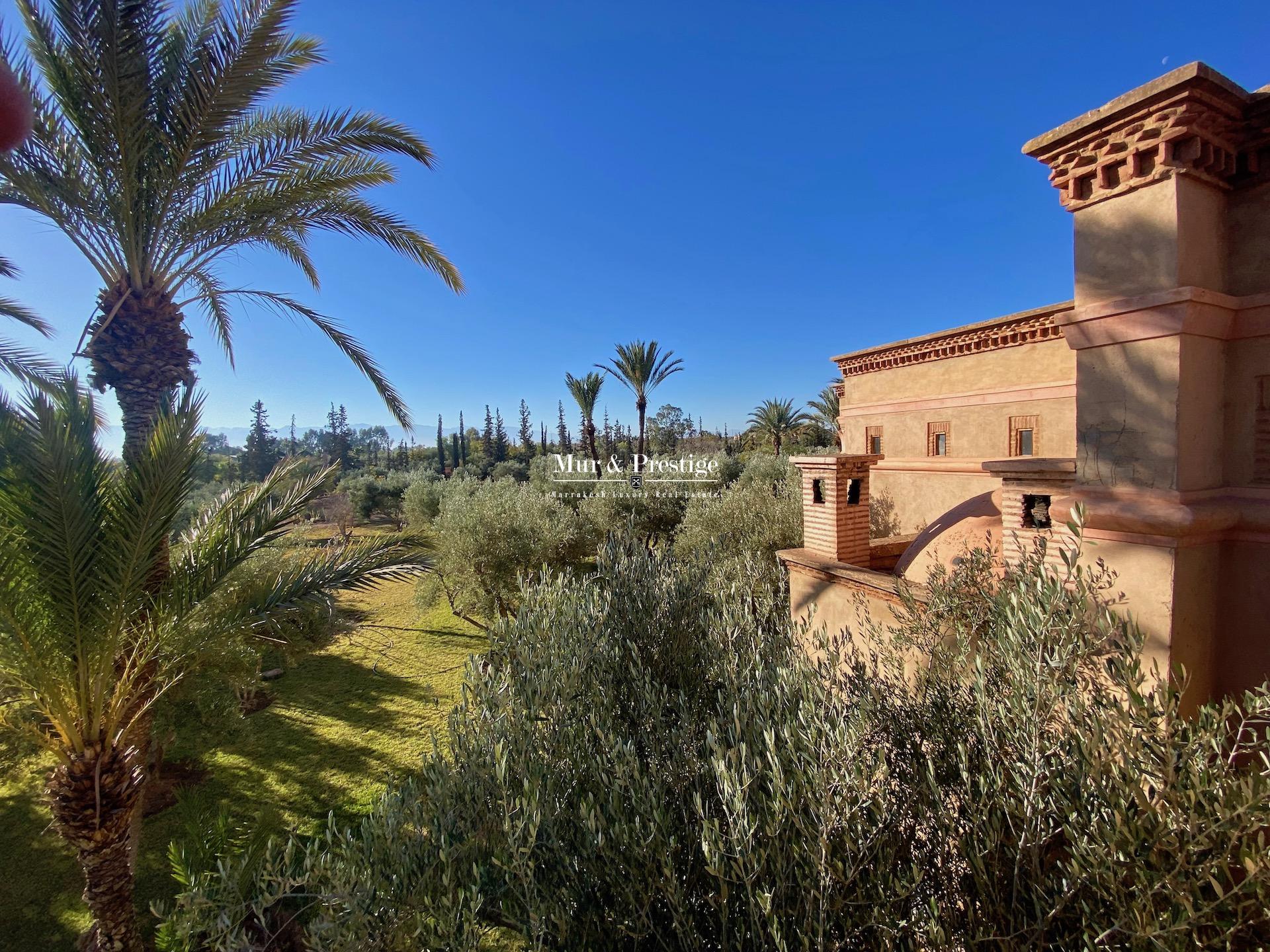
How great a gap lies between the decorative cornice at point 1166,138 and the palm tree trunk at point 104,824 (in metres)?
8.10

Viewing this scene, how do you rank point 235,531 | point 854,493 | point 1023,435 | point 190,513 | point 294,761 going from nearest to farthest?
point 235,531, point 854,493, point 294,761, point 1023,435, point 190,513

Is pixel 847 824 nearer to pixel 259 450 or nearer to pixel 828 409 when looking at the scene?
pixel 828 409

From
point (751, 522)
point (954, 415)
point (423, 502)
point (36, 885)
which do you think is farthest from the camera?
point (423, 502)

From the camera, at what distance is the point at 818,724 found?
2.46 meters

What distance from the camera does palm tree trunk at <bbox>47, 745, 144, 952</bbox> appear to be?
3.91m

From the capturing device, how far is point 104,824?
403cm

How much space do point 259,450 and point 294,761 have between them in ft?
142

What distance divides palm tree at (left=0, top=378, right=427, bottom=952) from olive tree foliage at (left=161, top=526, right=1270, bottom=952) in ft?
7.44

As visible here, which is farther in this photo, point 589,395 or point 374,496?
point 374,496

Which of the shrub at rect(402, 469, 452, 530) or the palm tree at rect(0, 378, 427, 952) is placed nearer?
the palm tree at rect(0, 378, 427, 952)

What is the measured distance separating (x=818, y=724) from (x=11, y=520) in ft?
17.1

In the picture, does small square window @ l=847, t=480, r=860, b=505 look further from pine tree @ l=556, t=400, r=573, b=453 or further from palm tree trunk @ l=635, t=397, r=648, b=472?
pine tree @ l=556, t=400, r=573, b=453

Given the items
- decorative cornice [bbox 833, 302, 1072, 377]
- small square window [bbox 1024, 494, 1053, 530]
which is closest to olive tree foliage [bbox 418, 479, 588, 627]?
decorative cornice [bbox 833, 302, 1072, 377]

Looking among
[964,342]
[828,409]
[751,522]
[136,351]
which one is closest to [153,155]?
[136,351]
